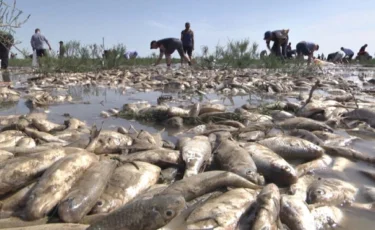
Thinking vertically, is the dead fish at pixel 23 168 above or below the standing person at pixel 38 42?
below

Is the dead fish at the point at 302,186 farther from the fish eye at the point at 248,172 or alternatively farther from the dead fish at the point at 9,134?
the dead fish at the point at 9,134

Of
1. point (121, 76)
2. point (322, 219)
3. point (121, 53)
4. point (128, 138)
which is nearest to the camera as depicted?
point (322, 219)

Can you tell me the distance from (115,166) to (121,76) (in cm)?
1088

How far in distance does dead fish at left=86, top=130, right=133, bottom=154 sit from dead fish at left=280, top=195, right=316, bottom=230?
6.94 ft

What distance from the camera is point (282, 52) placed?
21.5 m

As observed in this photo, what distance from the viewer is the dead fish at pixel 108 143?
4063 mm

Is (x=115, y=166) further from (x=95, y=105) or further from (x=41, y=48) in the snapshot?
(x=41, y=48)

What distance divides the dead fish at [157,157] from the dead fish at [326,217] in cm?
150

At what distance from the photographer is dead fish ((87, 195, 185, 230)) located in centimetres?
222

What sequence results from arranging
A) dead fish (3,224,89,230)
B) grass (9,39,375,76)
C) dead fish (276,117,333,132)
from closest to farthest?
dead fish (3,224,89,230) → dead fish (276,117,333,132) → grass (9,39,375,76)

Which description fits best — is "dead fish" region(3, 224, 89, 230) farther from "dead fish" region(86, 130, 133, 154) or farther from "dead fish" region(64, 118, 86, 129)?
"dead fish" region(64, 118, 86, 129)

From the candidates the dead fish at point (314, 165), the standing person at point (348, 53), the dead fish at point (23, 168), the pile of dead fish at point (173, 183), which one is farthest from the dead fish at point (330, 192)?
the standing person at point (348, 53)

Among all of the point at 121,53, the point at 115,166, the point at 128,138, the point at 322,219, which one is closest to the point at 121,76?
the point at 121,53

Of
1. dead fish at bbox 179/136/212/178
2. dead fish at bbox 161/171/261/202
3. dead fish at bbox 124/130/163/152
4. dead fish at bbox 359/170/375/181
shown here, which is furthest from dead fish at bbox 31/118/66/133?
dead fish at bbox 359/170/375/181
